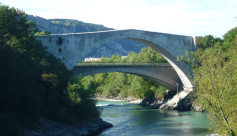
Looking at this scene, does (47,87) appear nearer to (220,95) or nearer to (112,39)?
(220,95)

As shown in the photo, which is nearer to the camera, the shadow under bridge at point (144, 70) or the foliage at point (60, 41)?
the foliage at point (60, 41)

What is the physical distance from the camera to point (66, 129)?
2172 centimetres

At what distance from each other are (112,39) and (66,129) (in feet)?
49.9

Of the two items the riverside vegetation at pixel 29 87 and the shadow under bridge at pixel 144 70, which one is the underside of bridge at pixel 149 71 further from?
the riverside vegetation at pixel 29 87

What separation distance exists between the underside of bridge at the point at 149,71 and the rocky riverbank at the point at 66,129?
408 inches

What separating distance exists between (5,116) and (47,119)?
4.66 meters

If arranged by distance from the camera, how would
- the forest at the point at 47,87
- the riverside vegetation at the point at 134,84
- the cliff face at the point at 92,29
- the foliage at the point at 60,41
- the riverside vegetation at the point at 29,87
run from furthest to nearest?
the cliff face at the point at 92,29
the riverside vegetation at the point at 134,84
the foliage at the point at 60,41
the riverside vegetation at the point at 29,87
the forest at the point at 47,87

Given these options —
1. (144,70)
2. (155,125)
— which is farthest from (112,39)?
(155,125)

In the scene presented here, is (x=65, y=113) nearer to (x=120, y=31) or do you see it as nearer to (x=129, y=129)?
(x=129, y=129)

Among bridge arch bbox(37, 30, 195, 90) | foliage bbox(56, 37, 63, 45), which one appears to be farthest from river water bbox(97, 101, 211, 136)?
foliage bbox(56, 37, 63, 45)

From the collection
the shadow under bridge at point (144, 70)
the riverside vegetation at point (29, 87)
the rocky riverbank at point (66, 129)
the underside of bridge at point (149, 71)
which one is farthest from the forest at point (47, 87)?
the shadow under bridge at point (144, 70)

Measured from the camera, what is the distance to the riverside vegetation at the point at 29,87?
1784cm

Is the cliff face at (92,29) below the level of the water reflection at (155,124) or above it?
above

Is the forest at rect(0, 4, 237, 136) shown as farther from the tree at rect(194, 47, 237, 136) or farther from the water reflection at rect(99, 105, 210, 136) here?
the water reflection at rect(99, 105, 210, 136)
